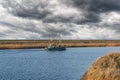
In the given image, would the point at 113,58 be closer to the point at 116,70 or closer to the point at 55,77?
the point at 116,70

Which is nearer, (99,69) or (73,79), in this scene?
(99,69)

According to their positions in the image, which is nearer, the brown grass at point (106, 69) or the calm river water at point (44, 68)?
the brown grass at point (106, 69)

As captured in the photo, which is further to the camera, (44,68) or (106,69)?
(44,68)

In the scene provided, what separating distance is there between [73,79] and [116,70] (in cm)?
1196

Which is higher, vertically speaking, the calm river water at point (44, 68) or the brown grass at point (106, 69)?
the brown grass at point (106, 69)

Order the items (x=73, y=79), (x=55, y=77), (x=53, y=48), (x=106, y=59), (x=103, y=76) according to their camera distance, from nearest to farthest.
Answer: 1. (x=103, y=76)
2. (x=106, y=59)
3. (x=73, y=79)
4. (x=55, y=77)
5. (x=53, y=48)

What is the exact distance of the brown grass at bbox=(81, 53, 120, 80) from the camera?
32.7 meters

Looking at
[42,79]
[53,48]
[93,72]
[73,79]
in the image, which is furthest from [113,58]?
[53,48]

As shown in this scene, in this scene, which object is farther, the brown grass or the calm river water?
the calm river water

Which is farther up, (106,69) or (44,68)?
(106,69)

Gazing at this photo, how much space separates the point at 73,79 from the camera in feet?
144

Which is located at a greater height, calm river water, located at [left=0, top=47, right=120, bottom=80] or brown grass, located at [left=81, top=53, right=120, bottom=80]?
brown grass, located at [left=81, top=53, right=120, bottom=80]

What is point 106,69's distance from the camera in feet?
111

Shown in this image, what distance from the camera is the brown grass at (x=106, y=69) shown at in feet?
107
